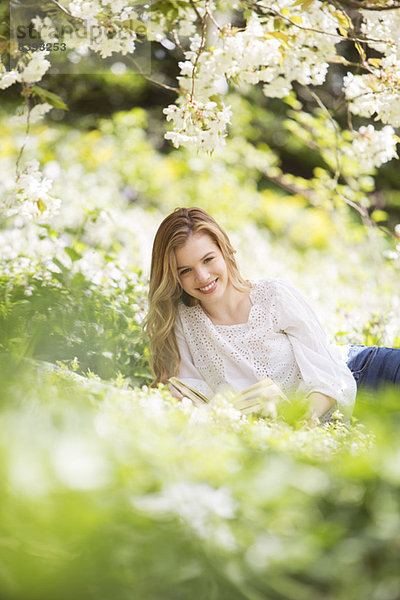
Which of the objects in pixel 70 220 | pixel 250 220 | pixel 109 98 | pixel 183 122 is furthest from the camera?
pixel 109 98

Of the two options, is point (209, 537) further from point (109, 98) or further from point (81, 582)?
point (109, 98)

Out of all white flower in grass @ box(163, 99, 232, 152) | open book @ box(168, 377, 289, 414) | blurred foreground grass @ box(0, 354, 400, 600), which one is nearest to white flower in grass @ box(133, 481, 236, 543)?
blurred foreground grass @ box(0, 354, 400, 600)

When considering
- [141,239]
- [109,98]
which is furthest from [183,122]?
[109,98]

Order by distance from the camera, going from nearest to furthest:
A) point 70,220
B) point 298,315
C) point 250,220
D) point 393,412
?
point 393,412 → point 298,315 → point 70,220 → point 250,220

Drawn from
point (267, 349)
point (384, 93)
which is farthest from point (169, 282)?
point (384, 93)

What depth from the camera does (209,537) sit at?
858 millimetres

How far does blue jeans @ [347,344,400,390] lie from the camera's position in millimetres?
2836

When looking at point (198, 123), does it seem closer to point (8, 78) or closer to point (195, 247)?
point (195, 247)

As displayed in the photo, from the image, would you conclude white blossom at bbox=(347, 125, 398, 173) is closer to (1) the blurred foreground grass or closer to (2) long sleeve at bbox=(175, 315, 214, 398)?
(2) long sleeve at bbox=(175, 315, 214, 398)

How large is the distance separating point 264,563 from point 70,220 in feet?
14.9

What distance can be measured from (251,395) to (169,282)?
79cm

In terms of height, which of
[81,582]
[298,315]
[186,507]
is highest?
[186,507]

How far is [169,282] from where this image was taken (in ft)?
8.74

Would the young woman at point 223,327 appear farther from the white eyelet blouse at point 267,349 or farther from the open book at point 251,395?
the open book at point 251,395
